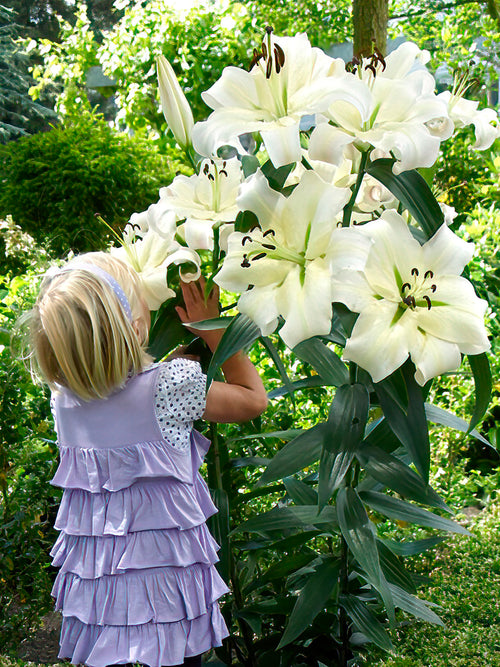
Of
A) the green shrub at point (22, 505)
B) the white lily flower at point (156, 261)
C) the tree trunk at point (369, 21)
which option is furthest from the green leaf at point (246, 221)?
the tree trunk at point (369, 21)

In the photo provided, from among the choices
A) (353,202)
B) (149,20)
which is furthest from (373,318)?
(149,20)

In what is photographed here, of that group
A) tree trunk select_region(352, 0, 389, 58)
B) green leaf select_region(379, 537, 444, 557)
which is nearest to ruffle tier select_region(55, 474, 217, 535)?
green leaf select_region(379, 537, 444, 557)

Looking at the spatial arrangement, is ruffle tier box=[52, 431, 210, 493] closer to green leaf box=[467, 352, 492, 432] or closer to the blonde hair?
the blonde hair

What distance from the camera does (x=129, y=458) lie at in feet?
3.94

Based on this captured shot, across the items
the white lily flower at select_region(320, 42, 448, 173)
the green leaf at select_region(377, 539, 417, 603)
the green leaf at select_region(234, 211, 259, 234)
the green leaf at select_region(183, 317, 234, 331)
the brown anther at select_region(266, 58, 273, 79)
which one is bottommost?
the green leaf at select_region(377, 539, 417, 603)

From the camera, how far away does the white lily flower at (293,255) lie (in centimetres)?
85

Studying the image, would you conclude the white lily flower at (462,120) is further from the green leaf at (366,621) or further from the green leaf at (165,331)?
the green leaf at (366,621)

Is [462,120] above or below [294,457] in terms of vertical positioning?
above

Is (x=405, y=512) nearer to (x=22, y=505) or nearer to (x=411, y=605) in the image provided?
(x=411, y=605)

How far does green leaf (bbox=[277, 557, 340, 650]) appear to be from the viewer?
113cm

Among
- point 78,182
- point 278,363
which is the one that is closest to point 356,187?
point 278,363

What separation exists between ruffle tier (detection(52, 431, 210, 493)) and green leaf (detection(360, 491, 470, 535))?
0.31 meters

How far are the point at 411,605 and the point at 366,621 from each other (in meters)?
0.08

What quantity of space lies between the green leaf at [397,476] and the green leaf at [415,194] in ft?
1.13
